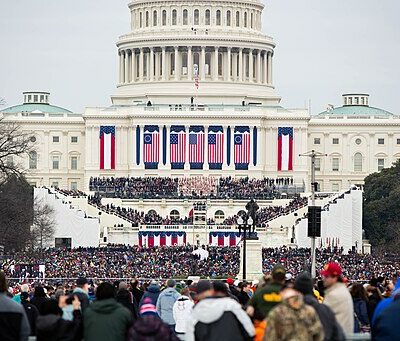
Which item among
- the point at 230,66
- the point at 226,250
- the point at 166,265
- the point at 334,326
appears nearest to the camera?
the point at 334,326

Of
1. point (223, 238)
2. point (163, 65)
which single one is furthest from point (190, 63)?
point (223, 238)

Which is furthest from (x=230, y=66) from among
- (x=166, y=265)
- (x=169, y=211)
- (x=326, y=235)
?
(x=166, y=265)

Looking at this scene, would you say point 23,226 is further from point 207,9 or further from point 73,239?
point 207,9

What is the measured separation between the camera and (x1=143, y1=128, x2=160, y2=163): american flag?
6462 inches

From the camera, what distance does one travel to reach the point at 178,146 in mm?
164500

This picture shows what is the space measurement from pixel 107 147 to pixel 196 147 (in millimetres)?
7903

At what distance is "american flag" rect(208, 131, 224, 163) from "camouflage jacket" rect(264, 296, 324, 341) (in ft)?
461

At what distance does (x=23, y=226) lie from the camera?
102m

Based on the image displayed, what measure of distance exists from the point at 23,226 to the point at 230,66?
255ft

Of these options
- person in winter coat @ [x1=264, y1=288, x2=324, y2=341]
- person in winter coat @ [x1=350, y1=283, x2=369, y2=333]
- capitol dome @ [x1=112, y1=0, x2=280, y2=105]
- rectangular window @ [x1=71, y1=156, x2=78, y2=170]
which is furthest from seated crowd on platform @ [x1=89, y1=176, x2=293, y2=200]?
person in winter coat @ [x1=264, y1=288, x2=324, y2=341]

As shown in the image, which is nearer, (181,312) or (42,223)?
(181,312)

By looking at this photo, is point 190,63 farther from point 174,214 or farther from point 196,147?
point 174,214

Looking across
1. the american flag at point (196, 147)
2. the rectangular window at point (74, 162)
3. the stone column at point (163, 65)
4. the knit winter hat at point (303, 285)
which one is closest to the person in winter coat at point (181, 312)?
the knit winter hat at point (303, 285)

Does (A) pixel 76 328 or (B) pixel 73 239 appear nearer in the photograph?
(A) pixel 76 328
